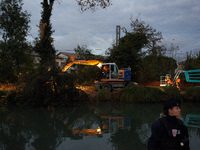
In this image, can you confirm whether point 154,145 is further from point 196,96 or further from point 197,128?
point 196,96

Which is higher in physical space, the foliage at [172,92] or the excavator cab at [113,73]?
the excavator cab at [113,73]

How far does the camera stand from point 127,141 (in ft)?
17.2

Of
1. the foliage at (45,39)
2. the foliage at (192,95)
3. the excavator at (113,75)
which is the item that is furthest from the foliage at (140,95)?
the foliage at (45,39)

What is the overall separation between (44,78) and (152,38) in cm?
2257

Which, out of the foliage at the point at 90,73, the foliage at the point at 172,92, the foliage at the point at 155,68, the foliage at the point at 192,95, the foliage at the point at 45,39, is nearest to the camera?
the foliage at the point at 172,92

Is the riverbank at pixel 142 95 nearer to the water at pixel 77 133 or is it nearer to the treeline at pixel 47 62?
the treeline at pixel 47 62

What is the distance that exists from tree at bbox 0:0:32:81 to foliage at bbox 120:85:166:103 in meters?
11.2

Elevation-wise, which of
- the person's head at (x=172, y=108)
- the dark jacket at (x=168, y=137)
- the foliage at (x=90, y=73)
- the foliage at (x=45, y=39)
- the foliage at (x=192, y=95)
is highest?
the foliage at (x=45, y=39)

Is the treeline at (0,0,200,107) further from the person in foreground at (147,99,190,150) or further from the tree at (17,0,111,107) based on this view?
the person in foreground at (147,99,190,150)

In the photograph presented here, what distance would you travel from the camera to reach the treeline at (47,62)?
11148 millimetres

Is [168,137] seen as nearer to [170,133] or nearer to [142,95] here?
[170,133]

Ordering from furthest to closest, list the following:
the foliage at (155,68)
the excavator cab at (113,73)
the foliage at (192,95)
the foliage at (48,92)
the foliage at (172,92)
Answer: the foliage at (155,68), the excavator cab at (113,73), the foliage at (192,95), the foliage at (172,92), the foliage at (48,92)

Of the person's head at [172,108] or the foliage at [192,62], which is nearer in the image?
the person's head at [172,108]

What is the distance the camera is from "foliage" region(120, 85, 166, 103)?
12.9 meters
